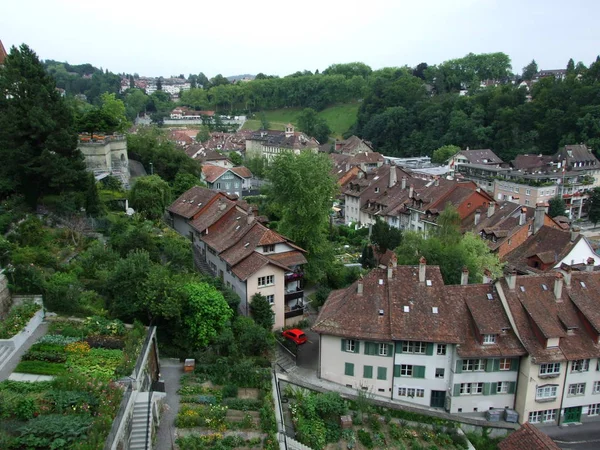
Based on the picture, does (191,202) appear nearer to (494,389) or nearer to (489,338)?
(489,338)

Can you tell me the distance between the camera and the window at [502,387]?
28812 mm

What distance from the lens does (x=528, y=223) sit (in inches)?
1857

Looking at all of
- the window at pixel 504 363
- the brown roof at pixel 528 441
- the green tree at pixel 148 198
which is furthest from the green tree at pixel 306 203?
the brown roof at pixel 528 441

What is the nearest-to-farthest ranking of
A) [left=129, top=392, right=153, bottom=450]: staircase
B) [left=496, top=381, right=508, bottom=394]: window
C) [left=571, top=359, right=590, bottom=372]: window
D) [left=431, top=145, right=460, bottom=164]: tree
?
1. [left=129, top=392, right=153, bottom=450]: staircase
2. [left=571, top=359, right=590, bottom=372]: window
3. [left=496, top=381, right=508, bottom=394]: window
4. [left=431, top=145, right=460, bottom=164]: tree

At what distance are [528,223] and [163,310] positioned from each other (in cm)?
3505

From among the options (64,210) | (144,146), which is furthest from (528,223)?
(144,146)

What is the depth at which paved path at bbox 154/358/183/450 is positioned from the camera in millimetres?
20547

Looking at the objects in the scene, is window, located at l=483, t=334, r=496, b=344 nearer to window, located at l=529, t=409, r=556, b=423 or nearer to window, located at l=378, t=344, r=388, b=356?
window, located at l=529, t=409, r=556, b=423

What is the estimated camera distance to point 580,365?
28.5m

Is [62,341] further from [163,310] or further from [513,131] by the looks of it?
[513,131]

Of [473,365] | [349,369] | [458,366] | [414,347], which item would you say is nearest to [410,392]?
[414,347]

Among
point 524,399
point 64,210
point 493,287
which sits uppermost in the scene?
point 64,210

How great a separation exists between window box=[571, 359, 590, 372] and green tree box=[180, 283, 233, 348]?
19276 millimetres

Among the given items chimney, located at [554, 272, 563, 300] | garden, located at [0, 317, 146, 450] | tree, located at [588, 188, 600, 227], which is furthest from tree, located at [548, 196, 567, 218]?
garden, located at [0, 317, 146, 450]
